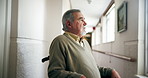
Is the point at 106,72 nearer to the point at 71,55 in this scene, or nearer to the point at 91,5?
the point at 71,55

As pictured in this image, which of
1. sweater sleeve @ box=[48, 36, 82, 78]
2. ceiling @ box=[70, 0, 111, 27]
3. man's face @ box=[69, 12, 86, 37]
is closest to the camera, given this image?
sweater sleeve @ box=[48, 36, 82, 78]

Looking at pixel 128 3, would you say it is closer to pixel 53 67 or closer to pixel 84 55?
pixel 84 55

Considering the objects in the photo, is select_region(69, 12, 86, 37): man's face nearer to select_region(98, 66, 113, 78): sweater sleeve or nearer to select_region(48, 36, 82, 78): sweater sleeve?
select_region(48, 36, 82, 78): sweater sleeve

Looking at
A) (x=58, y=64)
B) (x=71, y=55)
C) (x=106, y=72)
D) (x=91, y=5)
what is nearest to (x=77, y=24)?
(x=71, y=55)

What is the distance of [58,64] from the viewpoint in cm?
90

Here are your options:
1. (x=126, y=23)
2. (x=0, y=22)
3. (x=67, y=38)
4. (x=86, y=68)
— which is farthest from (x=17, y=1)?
(x=126, y=23)

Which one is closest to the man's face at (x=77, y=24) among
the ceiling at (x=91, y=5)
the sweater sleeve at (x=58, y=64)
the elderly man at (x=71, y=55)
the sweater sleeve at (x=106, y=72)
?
the elderly man at (x=71, y=55)

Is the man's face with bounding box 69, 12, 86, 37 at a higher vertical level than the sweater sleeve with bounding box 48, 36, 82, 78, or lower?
higher

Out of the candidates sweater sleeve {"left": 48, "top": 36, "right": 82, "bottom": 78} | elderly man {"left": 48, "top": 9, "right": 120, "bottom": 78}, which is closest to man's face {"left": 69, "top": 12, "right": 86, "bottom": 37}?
elderly man {"left": 48, "top": 9, "right": 120, "bottom": 78}

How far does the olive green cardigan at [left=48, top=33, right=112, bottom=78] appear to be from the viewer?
886 millimetres

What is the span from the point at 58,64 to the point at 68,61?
84mm

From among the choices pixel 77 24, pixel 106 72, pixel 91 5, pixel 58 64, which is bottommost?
pixel 106 72

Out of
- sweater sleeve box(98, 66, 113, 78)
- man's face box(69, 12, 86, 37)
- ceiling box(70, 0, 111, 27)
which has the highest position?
ceiling box(70, 0, 111, 27)

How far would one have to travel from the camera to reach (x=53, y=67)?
89 cm
